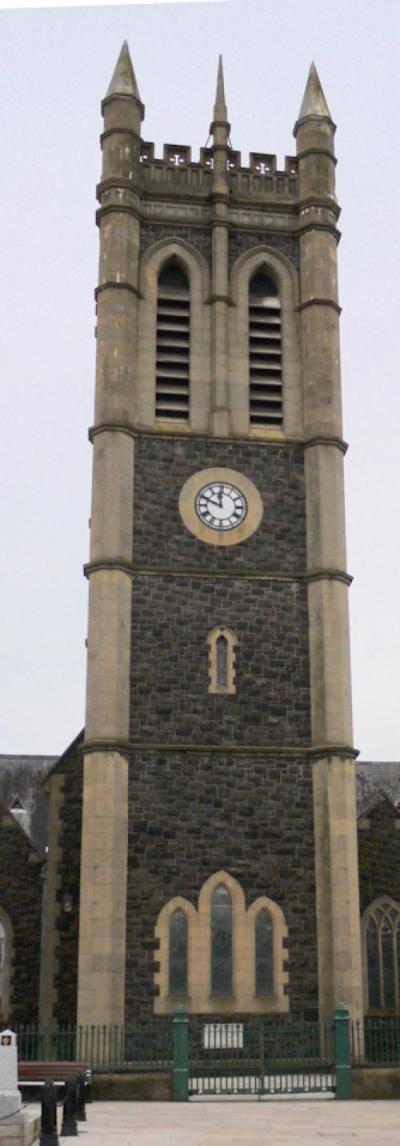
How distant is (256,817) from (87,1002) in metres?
4.94

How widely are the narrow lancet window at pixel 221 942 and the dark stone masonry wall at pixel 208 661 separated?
318cm

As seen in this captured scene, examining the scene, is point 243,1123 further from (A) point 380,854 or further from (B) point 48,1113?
(A) point 380,854

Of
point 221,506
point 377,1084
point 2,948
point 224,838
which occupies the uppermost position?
point 221,506

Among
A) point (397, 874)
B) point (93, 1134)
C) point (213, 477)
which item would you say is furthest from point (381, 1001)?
point (93, 1134)

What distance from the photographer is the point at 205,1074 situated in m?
24.9

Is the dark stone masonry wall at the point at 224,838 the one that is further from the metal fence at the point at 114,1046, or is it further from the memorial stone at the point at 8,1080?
the memorial stone at the point at 8,1080

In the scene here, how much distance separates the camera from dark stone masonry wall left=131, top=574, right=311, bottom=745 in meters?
28.0

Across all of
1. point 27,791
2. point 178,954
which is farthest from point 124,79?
point 178,954

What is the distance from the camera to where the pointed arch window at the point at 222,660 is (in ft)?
93.4

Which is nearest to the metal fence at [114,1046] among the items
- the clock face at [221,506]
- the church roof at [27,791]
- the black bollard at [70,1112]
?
the black bollard at [70,1112]

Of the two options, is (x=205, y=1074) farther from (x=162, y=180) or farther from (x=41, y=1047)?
(x=162, y=180)

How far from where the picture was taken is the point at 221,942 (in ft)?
87.8

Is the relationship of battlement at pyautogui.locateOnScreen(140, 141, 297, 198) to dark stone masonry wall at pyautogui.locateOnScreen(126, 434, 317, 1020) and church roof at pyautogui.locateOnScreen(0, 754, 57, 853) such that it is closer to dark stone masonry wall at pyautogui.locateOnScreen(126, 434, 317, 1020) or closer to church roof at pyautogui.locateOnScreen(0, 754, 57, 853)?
dark stone masonry wall at pyautogui.locateOnScreen(126, 434, 317, 1020)

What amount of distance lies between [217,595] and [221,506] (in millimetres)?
2080
